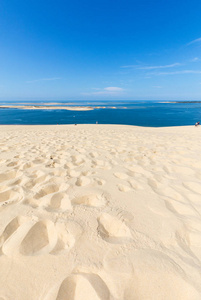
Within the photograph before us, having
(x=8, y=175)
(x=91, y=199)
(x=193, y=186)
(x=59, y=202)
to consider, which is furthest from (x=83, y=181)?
(x=193, y=186)

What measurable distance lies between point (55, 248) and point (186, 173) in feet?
8.51

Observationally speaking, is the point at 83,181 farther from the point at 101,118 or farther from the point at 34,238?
the point at 101,118

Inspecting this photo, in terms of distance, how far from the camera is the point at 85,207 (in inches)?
68.9

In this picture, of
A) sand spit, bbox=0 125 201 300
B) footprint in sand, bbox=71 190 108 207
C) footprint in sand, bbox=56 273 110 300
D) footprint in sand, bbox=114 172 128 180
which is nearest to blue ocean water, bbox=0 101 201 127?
footprint in sand, bbox=114 172 128 180

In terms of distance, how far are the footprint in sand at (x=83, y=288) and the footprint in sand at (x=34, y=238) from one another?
26cm

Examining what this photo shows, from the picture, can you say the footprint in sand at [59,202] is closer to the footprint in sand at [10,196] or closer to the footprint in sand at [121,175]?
the footprint in sand at [10,196]

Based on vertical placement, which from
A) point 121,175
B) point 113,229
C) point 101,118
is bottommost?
point 101,118

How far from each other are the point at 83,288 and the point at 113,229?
0.57m

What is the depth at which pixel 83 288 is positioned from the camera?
996 millimetres

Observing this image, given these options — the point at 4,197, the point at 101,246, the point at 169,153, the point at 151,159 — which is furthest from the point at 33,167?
the point at 169,153

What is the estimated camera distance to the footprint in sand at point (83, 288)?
3.14 ft

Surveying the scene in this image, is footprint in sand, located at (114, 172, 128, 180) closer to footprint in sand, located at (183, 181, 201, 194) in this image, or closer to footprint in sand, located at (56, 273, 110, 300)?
footprint in sand, located at (183, 181, 201, 194)

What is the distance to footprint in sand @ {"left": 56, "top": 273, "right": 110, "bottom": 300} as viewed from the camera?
0.96m

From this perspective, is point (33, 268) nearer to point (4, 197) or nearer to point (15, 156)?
point (4, 197)
